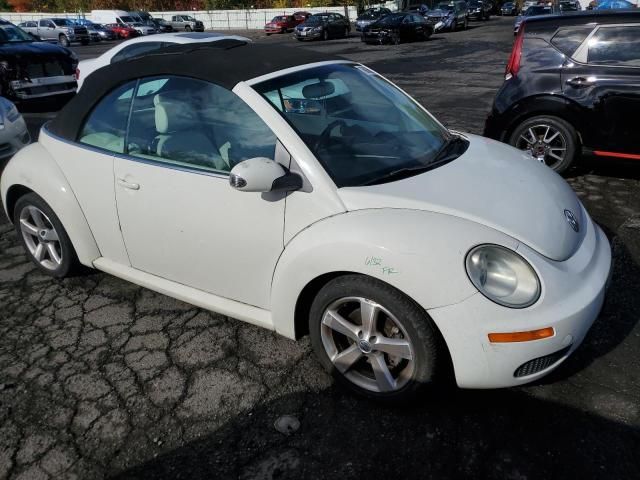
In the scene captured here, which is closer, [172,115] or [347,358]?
[347,358]

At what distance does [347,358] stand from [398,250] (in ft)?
2.22

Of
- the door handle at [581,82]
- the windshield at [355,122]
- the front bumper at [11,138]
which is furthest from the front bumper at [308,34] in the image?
the windshield at [355,122]

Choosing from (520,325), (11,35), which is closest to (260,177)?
(520,325)

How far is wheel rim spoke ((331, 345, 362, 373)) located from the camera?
8.25ft

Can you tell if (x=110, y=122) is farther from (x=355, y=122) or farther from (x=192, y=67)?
(x=355, y=122)

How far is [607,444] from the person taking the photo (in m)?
2.23

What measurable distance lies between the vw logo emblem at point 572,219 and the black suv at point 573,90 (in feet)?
9.47

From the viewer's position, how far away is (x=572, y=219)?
2.63m

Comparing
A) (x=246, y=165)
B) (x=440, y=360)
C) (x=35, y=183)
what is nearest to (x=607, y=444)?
(x=440, y=360)

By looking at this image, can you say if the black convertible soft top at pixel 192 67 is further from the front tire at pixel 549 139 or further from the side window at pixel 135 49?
the side window at pixel 135 49

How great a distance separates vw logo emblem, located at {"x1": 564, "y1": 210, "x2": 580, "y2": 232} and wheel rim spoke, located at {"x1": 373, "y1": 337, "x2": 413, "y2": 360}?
1.05 metres

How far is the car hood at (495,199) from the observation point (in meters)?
2.33

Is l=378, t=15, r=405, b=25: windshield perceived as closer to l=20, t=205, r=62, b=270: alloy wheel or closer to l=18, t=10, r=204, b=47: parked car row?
l=18, t=10, r=204, b=47: parked car row

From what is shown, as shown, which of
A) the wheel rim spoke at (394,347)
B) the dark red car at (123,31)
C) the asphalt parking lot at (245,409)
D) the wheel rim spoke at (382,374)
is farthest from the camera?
the dark red car at (123,31)
